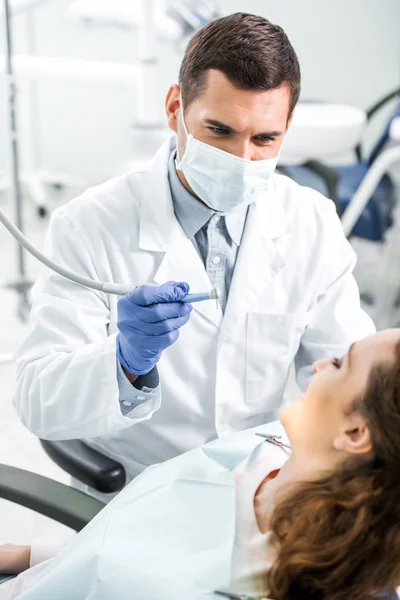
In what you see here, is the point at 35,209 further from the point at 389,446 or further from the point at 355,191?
the point at 389,446

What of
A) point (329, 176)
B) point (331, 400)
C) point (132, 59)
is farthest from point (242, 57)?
point (132, 59)

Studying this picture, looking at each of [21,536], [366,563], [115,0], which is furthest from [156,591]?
[115,0]

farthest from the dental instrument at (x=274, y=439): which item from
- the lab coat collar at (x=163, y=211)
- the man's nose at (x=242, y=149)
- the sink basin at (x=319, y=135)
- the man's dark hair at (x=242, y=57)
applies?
the sink basin at (x=319, y=135)

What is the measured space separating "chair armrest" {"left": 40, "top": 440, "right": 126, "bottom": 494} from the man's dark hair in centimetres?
65

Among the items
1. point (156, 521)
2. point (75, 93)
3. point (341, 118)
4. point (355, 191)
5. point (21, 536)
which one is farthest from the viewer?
point (75, 93)

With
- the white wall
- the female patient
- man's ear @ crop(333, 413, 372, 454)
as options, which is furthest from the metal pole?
man's ear @ crop(333, 413, 372, 454)

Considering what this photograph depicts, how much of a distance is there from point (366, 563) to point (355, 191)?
8.04ft

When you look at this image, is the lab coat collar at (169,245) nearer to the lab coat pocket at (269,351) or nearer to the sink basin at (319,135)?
the lab coat pocket at (269,351)

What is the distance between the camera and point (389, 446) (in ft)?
3.26

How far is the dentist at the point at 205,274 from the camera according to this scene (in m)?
1.32

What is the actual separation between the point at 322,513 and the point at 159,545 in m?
0.25

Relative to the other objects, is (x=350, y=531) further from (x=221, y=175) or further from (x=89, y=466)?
(x=221, y=175)

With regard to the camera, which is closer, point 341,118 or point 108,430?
point 108,430

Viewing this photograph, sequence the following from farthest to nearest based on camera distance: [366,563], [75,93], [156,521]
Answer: [75,93] → [156,521] → [366,563]
